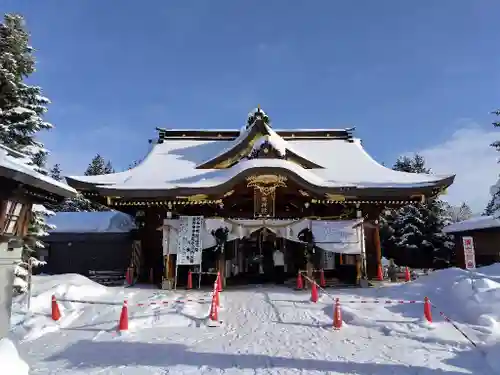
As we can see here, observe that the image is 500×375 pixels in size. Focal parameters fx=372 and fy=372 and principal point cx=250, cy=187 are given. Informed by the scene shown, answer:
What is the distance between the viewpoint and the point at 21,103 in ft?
42.2

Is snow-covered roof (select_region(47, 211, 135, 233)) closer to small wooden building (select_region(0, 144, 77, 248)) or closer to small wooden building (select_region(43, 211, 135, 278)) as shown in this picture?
small wooden building (select_region(43, 211, 135, 278))

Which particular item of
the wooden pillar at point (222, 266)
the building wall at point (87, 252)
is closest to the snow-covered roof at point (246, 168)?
the wooden pillar at point (222, 266)

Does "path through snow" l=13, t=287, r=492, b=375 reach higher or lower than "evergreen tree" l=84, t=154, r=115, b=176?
lower

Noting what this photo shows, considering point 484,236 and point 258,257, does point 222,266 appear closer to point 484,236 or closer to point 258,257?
point 258,257

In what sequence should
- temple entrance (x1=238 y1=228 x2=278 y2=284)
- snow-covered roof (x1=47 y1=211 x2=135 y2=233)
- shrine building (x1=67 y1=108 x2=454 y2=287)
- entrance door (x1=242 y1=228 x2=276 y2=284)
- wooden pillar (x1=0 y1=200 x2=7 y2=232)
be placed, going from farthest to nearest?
1. snow-covered roof (x1=47 y1=211 x2=135 y2=233)
2. entrance door (x1=242 y1=228 x2=276 y2=284)
3. temple entrance (x1=238 y1=228 x2=278 y2=284)
4. shrine building (x1=67 y1=108 x2=454 y2=287)
5. wooden pillar (x1=0 y1=200 x2=7 y2=232)

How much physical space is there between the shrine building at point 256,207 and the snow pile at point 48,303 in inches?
126

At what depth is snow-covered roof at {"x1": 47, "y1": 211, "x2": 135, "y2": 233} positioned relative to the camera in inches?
907

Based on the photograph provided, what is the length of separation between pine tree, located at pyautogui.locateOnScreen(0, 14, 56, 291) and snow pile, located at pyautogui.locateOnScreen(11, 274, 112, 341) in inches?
56.1

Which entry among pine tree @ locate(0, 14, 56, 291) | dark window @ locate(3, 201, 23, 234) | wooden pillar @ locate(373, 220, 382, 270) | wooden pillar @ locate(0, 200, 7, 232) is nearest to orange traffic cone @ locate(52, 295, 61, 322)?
pine tree @ locate(0, 14, 56, 291)

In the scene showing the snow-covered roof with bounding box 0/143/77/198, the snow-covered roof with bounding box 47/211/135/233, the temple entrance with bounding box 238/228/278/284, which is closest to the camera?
the snow-covered roof with bounding box 0/143/77/198

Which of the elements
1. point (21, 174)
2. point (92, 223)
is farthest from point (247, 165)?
point (92, 223)

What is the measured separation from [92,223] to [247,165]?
13.5 meters

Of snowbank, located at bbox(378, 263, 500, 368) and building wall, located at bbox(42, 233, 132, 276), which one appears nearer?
snowbank, located at bbox(378, 263, 500, 368)

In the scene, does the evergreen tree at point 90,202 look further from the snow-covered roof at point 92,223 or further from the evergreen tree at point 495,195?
the evergreen tree at point 495,195
